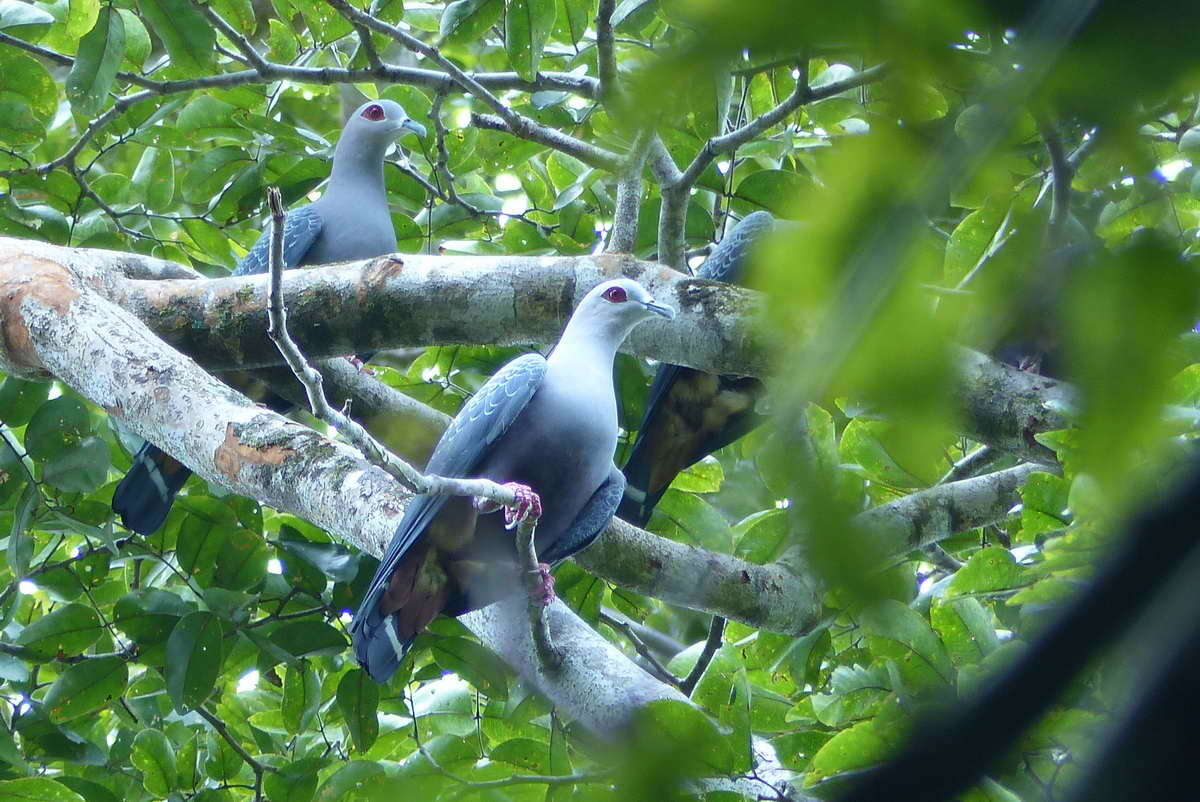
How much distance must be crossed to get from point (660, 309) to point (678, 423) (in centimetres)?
82

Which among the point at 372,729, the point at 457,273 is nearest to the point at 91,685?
the point at 372,729

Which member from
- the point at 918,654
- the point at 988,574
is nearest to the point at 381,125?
the point at 988,574

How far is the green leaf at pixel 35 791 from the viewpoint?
9.78ft

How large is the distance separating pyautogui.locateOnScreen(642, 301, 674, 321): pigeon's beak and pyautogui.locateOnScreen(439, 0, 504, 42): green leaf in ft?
3.47

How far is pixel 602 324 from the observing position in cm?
324

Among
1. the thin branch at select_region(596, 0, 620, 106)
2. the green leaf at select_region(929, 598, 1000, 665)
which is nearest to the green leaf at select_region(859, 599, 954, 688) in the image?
the green leaf at select_region(929, 598, 1000, 665)

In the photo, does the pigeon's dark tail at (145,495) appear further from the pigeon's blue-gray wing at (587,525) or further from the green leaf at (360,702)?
the pigeon's blue-gray wing at (587,525)

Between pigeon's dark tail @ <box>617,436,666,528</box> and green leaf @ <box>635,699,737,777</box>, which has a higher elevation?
green leaf @ <box>635,699,737,777</box>

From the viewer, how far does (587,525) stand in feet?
10.6

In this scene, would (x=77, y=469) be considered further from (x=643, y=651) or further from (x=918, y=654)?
(x=918, y=654)

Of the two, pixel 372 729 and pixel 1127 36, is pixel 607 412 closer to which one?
pixel 372 729

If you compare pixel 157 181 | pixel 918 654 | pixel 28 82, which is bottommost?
pixel 918 654

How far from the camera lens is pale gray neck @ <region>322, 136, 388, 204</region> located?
14.9ft

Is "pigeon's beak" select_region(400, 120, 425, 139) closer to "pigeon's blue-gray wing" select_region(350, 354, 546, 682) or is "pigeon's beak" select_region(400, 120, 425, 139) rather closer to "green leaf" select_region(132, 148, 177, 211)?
"green leaf" select_region(132, 148, 177, 211)
